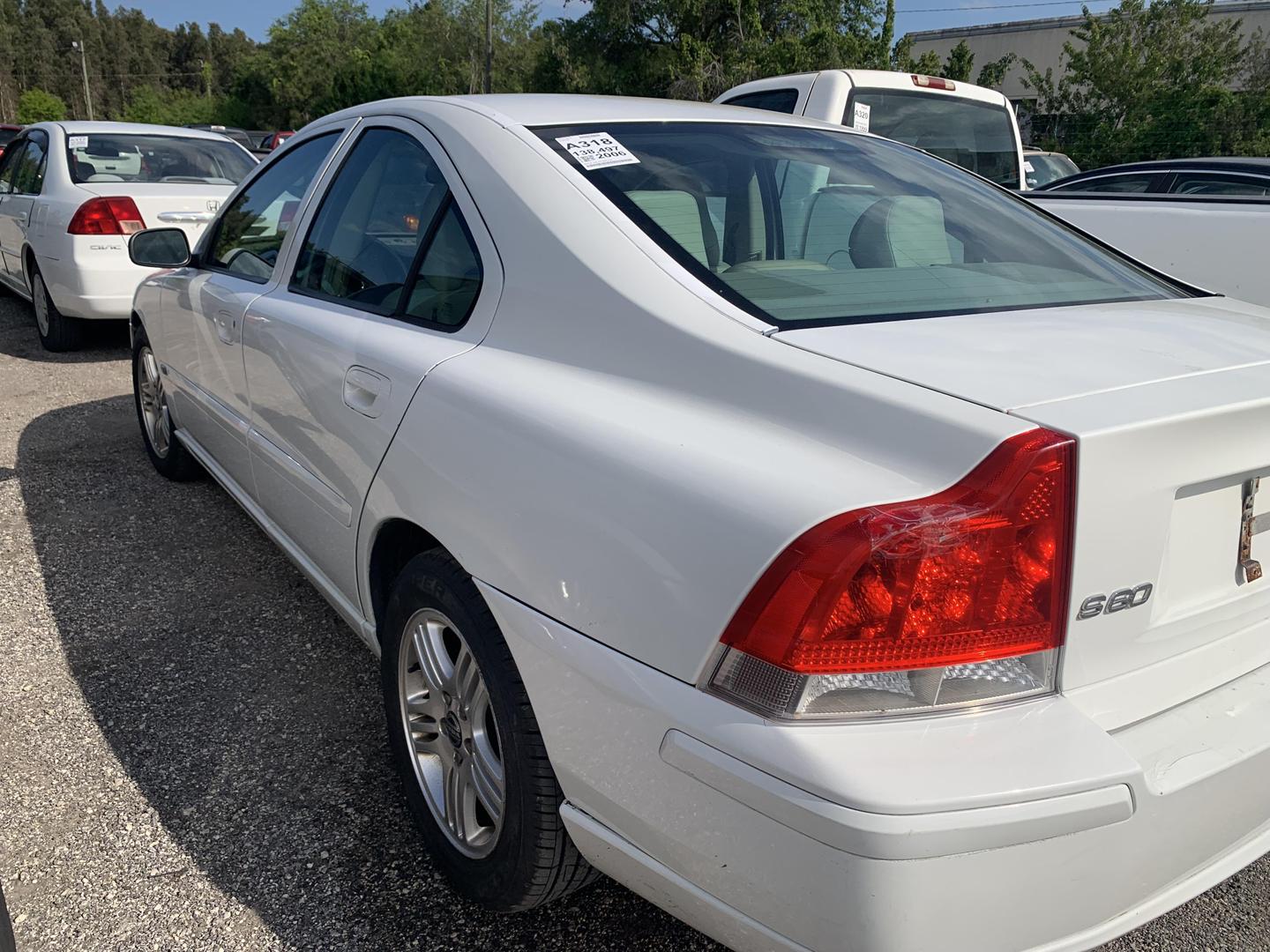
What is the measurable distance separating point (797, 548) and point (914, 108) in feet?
20.2

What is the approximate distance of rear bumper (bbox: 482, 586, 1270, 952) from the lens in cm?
125

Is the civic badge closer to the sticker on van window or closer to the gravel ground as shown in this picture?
the gravel ground

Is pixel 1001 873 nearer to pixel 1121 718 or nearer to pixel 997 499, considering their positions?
pixel 1121 718

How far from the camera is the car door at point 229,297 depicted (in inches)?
122

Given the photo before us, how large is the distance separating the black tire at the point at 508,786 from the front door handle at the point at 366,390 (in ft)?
1.18

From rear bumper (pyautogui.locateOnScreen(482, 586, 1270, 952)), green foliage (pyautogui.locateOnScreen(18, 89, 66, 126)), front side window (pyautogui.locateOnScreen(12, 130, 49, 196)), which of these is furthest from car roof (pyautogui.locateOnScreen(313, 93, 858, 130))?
green foliage (pyautogui.locateOnScreen(18, 89, 66, 126))

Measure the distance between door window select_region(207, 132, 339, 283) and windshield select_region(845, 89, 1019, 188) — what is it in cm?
421

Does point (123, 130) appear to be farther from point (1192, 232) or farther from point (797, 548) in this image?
point (797, 548)

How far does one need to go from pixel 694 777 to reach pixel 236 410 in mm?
2325

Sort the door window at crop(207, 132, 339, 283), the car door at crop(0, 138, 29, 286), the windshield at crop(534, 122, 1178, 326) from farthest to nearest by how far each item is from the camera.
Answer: the car door at crop(0, 138, 29, 286) < the door window at crop(207, 132, 339, 283) < the windshield at crop(534, 122, 1178, 326)

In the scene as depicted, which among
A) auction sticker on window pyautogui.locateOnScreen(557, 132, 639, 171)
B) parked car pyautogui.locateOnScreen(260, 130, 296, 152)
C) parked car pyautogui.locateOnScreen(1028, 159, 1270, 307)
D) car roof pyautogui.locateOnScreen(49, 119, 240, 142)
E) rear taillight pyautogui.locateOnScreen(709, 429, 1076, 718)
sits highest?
parked car pyautogui.locateOnScreen(260, 130, 296, 152)

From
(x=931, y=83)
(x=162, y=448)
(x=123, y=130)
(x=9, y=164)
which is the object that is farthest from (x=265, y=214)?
(x=9, y=164)

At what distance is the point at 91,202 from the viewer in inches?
261

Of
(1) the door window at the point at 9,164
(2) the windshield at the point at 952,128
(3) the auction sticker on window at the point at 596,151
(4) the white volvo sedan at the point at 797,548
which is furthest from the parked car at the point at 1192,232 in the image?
(1) the door window at the point at 9,164
